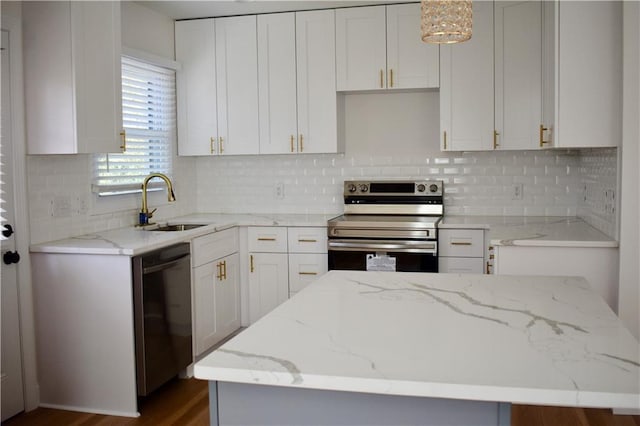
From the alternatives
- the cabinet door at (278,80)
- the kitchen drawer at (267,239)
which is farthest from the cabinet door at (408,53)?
the kitchen drawer at (267,239)

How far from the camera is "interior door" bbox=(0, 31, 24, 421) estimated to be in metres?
3.30

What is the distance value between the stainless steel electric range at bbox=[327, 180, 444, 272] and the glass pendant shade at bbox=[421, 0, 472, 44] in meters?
2.34

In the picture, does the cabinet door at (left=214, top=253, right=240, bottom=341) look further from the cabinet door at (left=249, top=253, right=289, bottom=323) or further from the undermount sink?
the undermount sink

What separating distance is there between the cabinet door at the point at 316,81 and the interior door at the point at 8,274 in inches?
84.8

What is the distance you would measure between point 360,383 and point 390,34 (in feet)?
12.3

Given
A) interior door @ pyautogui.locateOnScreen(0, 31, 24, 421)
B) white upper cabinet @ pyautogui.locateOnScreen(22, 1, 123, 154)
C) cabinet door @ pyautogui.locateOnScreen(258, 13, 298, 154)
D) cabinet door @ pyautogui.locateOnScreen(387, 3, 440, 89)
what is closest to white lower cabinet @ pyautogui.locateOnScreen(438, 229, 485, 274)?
cabinet door @ pyautogui.locateOnScreen(387, 3, 440, 89)

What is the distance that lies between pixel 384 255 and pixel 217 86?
1894mm

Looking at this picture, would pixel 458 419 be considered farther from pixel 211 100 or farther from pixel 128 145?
pixel 211 100

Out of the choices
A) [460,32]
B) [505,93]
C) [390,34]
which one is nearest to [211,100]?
[390,34]

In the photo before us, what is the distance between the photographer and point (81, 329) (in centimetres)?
342

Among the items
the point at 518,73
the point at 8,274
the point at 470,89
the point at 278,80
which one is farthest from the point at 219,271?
the point at 518,73

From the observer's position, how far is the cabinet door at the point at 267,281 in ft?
15.7

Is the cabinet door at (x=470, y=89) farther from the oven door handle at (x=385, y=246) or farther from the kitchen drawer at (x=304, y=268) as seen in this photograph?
the kitchen drawer at (x=304, y=268)

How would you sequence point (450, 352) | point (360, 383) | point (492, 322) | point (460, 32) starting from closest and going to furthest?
point (360, 383) → point (450, 352) → point (492, 322) → point (460, 32)
